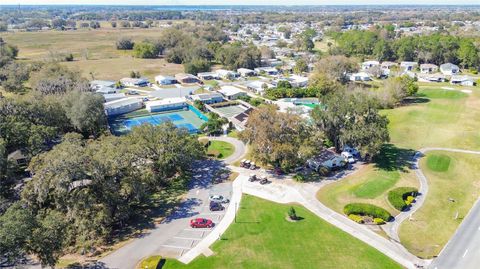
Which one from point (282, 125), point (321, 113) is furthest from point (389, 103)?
point (282, 125)

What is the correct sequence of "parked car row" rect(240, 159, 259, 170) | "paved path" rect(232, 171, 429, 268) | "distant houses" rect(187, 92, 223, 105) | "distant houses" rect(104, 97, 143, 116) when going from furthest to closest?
"distant houses" rect(187, 92, 223, 105), "distant houses" rect(104, 97, 143, 116), "parked car row" rect(240, 159, 259, 170), "paved path" rect(232, 171, 429, 268)

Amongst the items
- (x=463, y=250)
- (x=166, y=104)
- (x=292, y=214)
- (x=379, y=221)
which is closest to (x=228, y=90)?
(x=166, y=104)

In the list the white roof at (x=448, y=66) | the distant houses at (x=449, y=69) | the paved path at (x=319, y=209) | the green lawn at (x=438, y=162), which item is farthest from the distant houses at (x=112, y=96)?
the white roof at (x=448, y=66)

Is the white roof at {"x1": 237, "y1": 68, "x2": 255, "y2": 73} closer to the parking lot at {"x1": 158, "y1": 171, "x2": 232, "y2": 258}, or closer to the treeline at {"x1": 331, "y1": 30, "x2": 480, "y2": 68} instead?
the treeline at {"x1": 331, "y1": 30, "x2": 480, "y2": 68}

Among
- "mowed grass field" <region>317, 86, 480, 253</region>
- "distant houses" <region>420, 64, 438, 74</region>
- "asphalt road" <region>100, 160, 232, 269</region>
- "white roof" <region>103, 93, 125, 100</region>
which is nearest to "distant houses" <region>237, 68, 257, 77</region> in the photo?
"white roof" <region>103, 93, 125, 100</region>

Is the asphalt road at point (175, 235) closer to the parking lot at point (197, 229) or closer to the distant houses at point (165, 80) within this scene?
the parking lot at point (197, 229)
